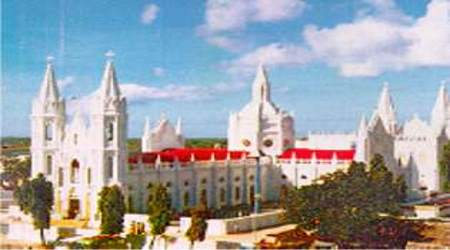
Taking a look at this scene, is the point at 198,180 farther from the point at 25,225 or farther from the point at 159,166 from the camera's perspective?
the point at 25,225

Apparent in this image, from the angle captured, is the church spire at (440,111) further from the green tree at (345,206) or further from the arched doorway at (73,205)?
the arched doorway at (73,205)

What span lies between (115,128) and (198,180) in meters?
5.40

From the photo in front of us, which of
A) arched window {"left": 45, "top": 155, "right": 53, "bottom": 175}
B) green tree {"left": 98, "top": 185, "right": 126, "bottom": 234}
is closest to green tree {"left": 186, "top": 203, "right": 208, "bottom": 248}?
green tree {"left": 98, "top": 185, "right": 126, "bottom": 234}

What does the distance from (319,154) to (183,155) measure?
20.9 ft

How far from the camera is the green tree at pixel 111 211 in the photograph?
82.4 feet

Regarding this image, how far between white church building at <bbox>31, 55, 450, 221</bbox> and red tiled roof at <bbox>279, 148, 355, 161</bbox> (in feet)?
0.14

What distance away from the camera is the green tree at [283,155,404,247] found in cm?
2395

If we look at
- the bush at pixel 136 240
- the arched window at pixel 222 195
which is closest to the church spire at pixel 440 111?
the arched window at pixel 222 195

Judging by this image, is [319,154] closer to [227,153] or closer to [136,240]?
[227,153]

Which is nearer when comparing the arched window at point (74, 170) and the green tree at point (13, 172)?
the arched window at point (74, 170)

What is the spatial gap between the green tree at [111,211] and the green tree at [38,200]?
1.69 metres

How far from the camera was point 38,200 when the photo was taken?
25.9 metres

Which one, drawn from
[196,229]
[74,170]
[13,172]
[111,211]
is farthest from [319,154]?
[13,172]

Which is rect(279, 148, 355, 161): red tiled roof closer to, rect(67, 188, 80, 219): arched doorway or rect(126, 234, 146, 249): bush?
rect(67, 188, 80, 219): arched doorway
